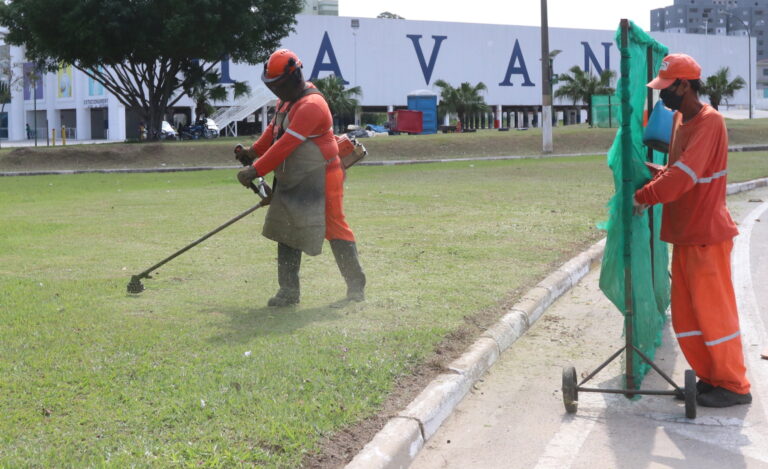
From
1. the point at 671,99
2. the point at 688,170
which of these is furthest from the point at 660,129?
the point at 688,170

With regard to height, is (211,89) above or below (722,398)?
above

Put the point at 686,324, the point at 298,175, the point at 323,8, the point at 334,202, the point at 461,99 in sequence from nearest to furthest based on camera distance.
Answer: the point at 686,324 → the point at 298,175 → the point at 334,202 → the point at 461,99 → the point at 323,8

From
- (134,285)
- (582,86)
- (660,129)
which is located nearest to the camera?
(660,129)

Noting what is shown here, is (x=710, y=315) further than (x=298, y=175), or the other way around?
(x=298, y=175)

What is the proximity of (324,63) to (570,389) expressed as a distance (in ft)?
200

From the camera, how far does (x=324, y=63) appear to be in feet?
211

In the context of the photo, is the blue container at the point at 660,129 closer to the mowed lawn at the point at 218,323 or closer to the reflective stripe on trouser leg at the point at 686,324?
the reflective stripe on trouser leg at the point at 686,324

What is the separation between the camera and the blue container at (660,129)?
17.0 feet

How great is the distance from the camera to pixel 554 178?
1952 centimetres

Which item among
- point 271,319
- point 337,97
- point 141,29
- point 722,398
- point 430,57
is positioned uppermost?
point 430,57

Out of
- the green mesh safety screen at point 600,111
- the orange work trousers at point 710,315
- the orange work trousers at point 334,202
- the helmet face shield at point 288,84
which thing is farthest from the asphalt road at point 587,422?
the green mesh safety screen at point 600,111

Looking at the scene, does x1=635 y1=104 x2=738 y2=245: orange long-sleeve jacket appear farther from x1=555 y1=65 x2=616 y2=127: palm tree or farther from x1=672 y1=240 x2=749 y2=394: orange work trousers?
x1=555 y1=65 x2=616 y2=127: palm tree

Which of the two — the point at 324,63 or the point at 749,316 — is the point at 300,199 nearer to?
the point at 749,316

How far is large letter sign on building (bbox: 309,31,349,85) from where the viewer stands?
6369 centimetres
